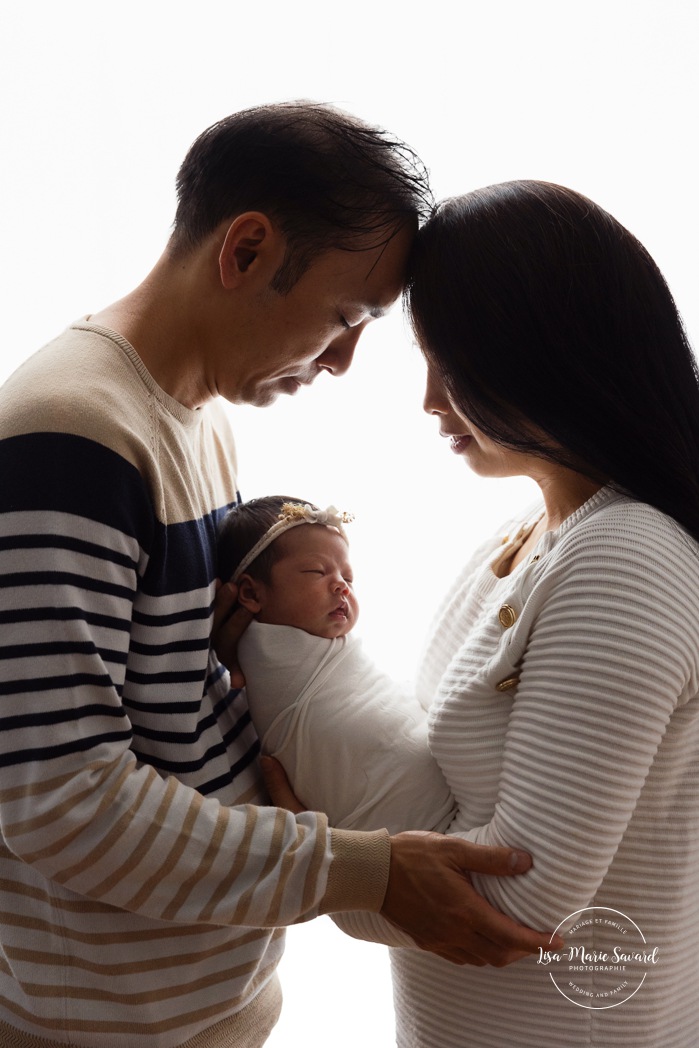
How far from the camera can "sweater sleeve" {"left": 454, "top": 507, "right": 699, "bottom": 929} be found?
112 cm

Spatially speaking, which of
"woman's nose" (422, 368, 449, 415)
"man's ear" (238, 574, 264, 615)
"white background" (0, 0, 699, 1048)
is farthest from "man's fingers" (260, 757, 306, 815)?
"white background" (0, 0, 699, 1048)

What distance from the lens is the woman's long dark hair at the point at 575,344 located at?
4.08ft

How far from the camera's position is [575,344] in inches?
49.0

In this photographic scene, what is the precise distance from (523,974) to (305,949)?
149 cm

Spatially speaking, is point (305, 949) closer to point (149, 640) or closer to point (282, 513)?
point (282, 513)

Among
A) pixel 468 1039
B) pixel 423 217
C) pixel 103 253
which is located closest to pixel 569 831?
pixel 468 1039

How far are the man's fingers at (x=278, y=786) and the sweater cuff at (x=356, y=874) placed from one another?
0.20 metres

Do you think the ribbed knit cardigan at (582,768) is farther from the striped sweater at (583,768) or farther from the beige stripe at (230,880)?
the beige stripe at (230,880)

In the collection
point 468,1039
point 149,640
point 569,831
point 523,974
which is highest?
point 149,640

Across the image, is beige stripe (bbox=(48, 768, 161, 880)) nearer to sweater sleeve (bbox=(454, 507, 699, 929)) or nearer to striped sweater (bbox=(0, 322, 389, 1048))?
striped sweater (bbox=(0, 322, 389, 1048))

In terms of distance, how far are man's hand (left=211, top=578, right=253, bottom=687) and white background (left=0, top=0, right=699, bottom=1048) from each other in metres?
0.85

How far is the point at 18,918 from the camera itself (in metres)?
1.24

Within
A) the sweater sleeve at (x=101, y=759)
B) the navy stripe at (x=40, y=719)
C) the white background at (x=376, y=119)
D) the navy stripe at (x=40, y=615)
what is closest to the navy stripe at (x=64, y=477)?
the sweater sleeve at (x=101, y=759)

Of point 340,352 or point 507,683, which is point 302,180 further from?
point 507,683
